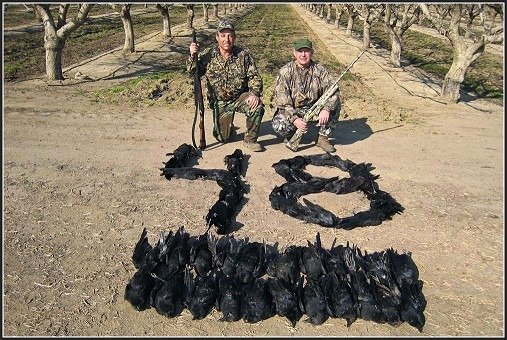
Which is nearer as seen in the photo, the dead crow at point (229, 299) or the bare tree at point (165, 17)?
the dead crow at point (229, 299)

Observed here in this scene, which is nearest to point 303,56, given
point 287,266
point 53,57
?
point 287,266

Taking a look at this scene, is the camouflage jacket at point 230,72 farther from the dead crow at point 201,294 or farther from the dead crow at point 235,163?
the dead crow at point 201,294

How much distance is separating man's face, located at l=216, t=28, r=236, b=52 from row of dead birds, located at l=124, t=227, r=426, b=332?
13.8 feet

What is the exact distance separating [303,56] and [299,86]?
592mm

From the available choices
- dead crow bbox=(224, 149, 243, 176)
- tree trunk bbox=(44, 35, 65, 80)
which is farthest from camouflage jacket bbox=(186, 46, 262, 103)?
tree trunk bbox=(44, 35, 65, 80)

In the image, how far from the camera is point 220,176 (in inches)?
265

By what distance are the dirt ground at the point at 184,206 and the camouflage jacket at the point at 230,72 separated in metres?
1.11

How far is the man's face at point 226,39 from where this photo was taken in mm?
7625

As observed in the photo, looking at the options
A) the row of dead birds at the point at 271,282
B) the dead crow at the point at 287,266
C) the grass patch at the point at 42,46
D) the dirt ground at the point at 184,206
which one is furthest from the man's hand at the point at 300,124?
the grass patch at the point at 42,46

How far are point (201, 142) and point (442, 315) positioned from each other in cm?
520

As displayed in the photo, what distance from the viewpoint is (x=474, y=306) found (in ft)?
14.0

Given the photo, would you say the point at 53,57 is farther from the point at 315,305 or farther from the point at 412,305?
the point at 412,305

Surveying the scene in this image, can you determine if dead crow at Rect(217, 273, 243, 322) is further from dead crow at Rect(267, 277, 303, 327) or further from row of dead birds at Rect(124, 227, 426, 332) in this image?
dead crow at Rect(267, 277, 303, 327)

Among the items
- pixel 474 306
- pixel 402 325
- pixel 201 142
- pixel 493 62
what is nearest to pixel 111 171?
pixel 201 142
